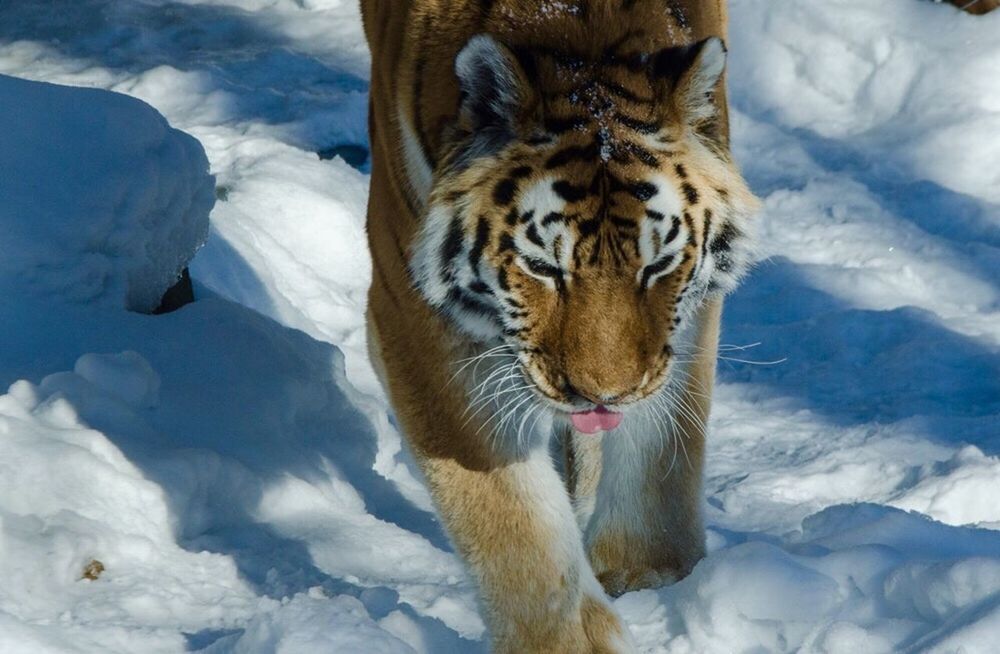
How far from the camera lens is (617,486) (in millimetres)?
2684

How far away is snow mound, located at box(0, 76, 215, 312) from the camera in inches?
123

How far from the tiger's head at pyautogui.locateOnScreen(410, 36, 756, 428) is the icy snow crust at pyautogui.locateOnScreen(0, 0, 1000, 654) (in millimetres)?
509

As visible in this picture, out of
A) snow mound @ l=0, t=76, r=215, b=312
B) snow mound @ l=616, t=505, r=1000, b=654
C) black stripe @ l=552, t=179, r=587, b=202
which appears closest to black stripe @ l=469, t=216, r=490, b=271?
black stripe @ l=552, t=179, r=587, b=202

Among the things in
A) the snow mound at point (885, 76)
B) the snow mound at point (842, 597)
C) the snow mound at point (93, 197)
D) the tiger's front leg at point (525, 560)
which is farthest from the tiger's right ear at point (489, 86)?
the snow mound at point (885, 76)

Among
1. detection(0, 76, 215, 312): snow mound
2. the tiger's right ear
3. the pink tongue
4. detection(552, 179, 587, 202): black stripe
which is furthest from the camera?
detection(0, 76, 215, 312): snow mound

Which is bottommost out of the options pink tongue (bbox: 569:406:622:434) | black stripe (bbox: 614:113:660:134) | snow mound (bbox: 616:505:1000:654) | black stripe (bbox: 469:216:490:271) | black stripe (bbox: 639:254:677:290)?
snow mound (bbox: 616:505:1000:654)

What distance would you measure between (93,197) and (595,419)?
1606mm

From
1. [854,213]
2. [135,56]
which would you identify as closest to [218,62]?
[135,56]

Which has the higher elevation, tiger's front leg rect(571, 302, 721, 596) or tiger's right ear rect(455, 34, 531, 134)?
tiger's right ear rect(455, 34, 531, 134)

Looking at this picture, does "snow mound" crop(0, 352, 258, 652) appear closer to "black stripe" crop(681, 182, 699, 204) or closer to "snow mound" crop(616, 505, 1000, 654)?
"snow mound" crop(616, 505, 1000, 654)

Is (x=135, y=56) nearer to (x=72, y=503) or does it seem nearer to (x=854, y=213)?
(x=854, y=213)

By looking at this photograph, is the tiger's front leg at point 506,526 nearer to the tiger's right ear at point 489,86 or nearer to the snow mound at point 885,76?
the tiger's right ear at point 489,86

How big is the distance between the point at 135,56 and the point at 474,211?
4.32 metres

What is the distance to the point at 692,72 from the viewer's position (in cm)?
201
